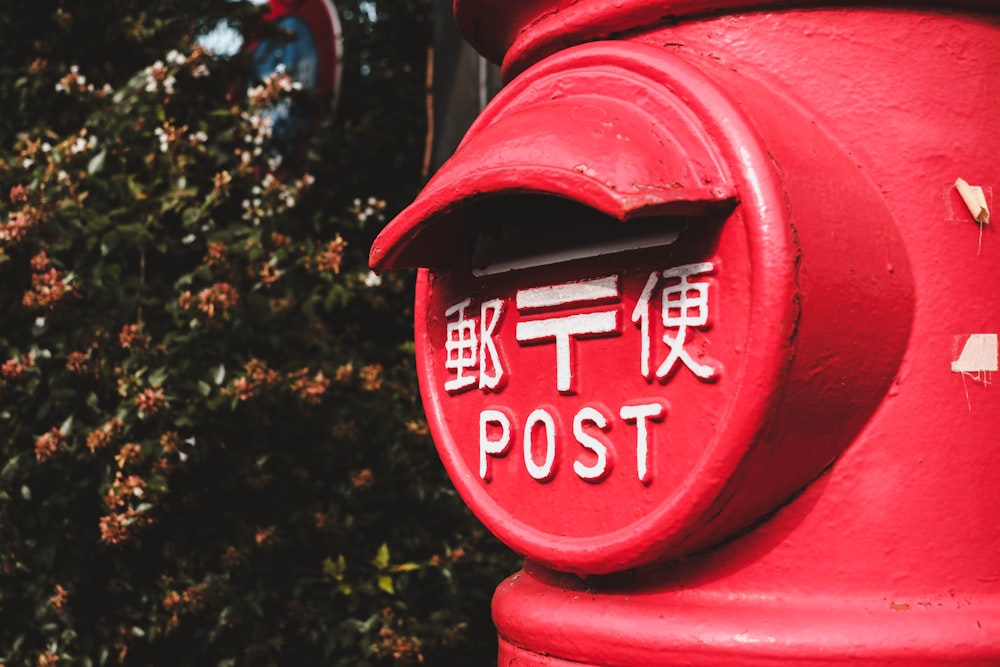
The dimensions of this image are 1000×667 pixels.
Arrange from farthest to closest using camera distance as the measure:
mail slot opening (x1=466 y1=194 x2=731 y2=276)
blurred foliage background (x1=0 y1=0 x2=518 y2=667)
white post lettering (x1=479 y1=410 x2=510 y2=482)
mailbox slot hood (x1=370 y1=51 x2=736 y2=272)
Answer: blurred foliage background (x1=0 y1=0 x2=518 y2=667) < white post lettering (x1=479 y1=410 x2=510 y2=482) < mail slot opening (x1=466 y1=194 x2=731 y2=276) < mailbox slot hood (x1=370 y1=51 x2=736 y2=272)

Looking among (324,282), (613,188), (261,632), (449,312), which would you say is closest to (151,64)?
(324,282)

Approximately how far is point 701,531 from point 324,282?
82.2 inches

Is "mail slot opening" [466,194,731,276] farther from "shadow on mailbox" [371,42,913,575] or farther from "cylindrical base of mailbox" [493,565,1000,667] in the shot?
"cylindrical base of mailbox" [493,565,1000,667]

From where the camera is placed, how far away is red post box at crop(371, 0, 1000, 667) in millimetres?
1132

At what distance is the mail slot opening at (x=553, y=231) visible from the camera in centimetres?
123

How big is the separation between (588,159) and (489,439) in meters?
0.45

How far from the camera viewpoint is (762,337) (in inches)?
43.7

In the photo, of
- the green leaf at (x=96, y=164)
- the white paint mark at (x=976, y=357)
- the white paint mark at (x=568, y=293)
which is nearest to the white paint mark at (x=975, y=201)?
the white paint mark at (x=976, y=357)

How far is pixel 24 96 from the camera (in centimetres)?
317

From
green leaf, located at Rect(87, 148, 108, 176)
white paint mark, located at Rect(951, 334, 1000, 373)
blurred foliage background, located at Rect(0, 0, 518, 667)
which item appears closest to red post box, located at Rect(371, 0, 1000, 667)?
white paint mark, located at Rect(951, 334, 1000, 373)

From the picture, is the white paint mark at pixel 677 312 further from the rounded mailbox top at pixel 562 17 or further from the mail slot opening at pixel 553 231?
the rounded mailbox top at pixel 562 17

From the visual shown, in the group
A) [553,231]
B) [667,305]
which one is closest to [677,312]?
[667,305]

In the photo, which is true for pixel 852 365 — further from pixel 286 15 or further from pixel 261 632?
pixel 286 15

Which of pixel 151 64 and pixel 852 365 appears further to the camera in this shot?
pixel 151 64
